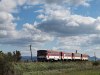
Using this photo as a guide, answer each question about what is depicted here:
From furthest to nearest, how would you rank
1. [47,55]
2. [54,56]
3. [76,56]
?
[76,56], [54,56], [47,55]

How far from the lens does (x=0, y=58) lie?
31.1 meters

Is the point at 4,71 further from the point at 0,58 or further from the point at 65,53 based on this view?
the point at 65,53

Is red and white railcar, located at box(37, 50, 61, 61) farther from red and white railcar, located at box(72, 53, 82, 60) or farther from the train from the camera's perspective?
red and white railcar, located at box(72, 53, 82, 60)

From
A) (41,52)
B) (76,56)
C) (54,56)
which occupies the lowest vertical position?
(54,56)

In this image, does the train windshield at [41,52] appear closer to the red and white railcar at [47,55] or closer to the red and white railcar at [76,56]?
the red and white railcar at [47,55]

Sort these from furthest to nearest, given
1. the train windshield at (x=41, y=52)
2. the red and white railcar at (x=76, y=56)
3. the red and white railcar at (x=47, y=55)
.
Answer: the red and white railcar at (x=76, y=56) → the train windshield at (x=41, y=52) → the red and white railcar at (x=47, y=55)

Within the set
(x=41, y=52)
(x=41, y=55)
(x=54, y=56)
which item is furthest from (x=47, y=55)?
(x=54, y=56)

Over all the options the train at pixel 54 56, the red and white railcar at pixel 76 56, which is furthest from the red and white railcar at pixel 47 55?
the red and white railcar at pixel 76 56

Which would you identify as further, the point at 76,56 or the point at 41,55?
the point at 76,56

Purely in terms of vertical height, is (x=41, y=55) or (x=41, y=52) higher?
(x=41, y=52)

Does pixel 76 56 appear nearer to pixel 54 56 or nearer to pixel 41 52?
pixel 54 56

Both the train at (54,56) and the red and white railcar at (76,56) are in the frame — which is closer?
the train at (54,56)

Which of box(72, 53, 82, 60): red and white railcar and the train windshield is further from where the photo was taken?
box(72, 53, 82, 60): red and white railcar

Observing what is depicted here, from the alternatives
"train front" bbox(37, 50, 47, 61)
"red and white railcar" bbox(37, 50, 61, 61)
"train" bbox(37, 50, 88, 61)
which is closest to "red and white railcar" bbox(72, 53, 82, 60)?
"train" bbox(37, 50, 88, 61)
